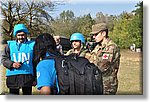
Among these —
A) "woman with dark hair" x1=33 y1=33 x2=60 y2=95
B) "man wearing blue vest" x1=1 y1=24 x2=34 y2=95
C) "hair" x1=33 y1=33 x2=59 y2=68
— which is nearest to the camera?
"woman with dark hair" x1=33 y1=33 x2=60 y2=95

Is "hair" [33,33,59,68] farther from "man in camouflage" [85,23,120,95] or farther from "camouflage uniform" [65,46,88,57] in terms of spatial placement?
"man in camouflage" [85,23,120,95]

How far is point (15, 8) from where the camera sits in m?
4.38

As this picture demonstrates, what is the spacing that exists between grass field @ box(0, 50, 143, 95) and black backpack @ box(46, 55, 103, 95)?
0.22 metres

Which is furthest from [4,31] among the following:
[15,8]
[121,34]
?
[121,34]

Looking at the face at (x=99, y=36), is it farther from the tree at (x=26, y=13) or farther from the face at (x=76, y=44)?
the tree at (x=26, y=13)

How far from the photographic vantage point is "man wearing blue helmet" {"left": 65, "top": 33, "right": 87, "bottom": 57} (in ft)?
14.1

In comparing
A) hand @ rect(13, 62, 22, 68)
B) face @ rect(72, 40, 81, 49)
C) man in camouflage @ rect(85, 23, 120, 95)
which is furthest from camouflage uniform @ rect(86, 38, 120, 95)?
hand @ rect(13, 62, 22, 68)

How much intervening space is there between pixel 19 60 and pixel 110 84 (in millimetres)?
953

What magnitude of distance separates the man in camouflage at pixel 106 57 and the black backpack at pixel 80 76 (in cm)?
6

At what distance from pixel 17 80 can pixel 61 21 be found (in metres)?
0.75

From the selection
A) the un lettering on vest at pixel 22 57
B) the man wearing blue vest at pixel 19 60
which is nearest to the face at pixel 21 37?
the man wearing blue vest at pixel 19 60

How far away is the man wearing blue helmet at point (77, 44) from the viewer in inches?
169

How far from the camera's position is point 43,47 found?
4.22 m

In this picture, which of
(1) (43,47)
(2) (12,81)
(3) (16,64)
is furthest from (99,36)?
(2) (12,81)
